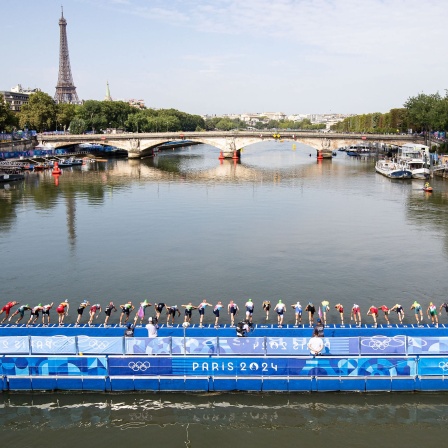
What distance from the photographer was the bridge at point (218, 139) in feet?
450

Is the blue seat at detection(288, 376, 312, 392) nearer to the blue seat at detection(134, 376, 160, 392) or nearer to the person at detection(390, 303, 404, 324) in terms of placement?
the blue seat at detection(134, 376, 160, 392)

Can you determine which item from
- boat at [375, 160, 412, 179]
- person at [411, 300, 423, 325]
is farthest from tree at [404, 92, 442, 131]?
person at [411, 300, 423, 325]

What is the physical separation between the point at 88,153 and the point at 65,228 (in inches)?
4326

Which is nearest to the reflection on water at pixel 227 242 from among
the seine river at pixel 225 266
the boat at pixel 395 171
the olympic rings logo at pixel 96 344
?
the seine river at pixel 225 266

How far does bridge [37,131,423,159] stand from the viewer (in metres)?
137

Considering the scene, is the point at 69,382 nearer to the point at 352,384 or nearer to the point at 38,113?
the point at 352,384

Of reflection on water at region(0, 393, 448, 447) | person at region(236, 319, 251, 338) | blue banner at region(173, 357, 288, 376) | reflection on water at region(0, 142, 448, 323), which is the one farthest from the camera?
reflection on water at region(0, 142, 448, 323)

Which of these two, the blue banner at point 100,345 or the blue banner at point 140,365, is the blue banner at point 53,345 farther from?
the blue banner at point 140,365

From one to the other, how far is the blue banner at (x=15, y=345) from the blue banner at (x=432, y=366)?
703 inches

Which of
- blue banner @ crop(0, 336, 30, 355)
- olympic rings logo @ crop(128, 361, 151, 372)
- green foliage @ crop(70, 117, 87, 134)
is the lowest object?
olympic rings logo @ crop(128, 361, 151, 372)

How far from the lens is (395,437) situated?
2122 cm

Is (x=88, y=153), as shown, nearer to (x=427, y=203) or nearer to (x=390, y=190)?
(x=390, y=190)

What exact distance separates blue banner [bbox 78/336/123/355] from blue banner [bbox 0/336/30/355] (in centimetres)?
246

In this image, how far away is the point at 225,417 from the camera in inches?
884
